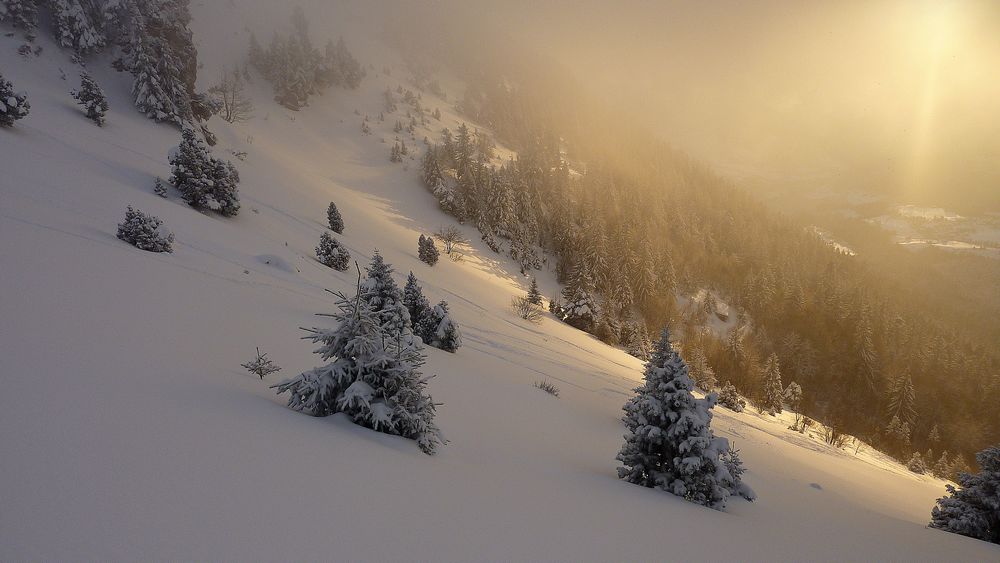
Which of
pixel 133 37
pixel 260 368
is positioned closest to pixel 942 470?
pixel 260 368

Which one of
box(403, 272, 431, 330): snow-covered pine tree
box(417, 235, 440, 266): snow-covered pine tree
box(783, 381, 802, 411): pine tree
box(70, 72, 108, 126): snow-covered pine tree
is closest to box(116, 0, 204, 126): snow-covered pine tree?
box(70, 72, 108, 126): snow-covered pine tree

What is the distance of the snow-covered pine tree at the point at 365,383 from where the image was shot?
461 centimetres

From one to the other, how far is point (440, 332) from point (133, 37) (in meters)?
37.3

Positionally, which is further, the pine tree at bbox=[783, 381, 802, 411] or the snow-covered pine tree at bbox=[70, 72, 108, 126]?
the pine tree at bbox=[783, 381, 802, 411]

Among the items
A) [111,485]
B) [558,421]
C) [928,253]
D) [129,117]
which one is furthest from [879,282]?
[129,117]

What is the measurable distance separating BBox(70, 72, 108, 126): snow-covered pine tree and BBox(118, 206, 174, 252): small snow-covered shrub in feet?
64.8

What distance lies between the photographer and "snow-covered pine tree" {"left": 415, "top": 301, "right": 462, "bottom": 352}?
42.3 ft

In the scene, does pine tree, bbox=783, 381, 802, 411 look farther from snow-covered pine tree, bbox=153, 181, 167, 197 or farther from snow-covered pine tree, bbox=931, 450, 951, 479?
snow-covered pine tree, bbox=153, 181, 167, 197

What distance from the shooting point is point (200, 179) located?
1973cm

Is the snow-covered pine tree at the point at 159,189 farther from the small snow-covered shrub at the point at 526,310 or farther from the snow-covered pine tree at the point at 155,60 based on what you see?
the small snow-covered shrub at the point at 526,310

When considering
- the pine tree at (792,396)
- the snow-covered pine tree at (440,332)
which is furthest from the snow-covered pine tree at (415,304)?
the pine tree at (792,396)

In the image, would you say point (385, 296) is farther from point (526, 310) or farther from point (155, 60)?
point (155, 60)

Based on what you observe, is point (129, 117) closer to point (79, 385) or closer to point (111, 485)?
point (79, 385)

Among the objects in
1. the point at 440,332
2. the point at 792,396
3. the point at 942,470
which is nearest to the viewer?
the point at 440,332
